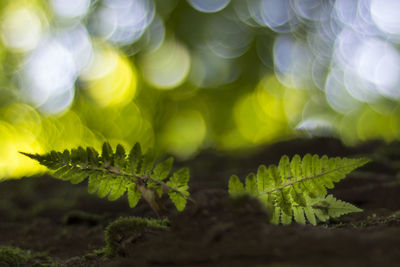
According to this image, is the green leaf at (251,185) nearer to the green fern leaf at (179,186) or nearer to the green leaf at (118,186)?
the green fern leaf at (179,186)

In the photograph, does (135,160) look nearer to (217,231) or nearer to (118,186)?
(118,186)

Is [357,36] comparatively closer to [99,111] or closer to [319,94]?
[319,94]

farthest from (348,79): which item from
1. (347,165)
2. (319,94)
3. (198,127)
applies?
(347,165)

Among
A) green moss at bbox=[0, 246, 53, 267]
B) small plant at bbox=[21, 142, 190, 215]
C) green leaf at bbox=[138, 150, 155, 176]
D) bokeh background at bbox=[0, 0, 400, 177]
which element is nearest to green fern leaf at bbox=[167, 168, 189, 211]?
small plant at bbox=[21, 142, 190, 215]

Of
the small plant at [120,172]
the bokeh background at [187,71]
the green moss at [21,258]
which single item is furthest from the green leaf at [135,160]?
the bokeh background at [187,71]

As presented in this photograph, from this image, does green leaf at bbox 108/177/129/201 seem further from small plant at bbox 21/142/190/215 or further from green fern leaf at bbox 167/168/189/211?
green fern leaf at bbox 167/168/189/211

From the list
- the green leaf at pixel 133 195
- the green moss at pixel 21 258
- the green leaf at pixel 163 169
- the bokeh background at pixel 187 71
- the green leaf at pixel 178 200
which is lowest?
the green moss at pixel 21 258
